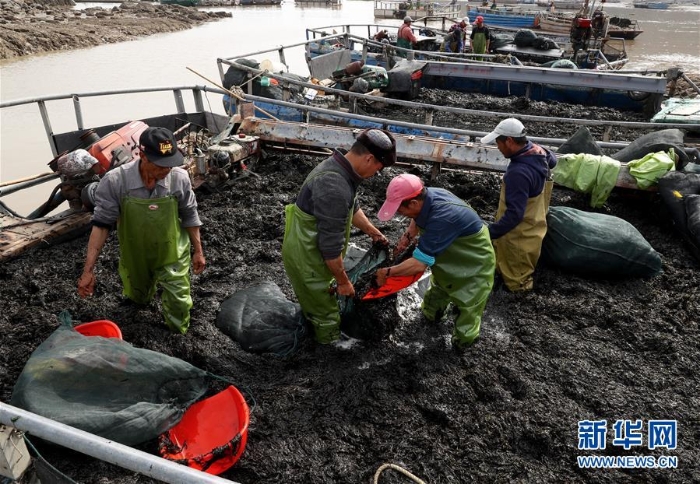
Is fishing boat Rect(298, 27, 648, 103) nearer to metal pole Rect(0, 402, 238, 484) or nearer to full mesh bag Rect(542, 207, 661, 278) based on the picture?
full mesh bag Rect(542, 207, 661, 278)

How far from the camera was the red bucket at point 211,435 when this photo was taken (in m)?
2.51

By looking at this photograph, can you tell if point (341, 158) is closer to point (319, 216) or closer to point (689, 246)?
point (319, 216)

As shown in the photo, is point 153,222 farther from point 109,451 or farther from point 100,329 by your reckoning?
point 109,451

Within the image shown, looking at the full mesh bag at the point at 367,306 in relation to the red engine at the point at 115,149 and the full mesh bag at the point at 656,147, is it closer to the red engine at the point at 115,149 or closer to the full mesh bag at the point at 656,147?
the red engine at the point at 115,149

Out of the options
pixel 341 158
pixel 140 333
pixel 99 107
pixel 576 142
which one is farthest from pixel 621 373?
pixel 99 107

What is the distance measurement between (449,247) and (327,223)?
84 cm

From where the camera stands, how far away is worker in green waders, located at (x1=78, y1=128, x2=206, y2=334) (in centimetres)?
302

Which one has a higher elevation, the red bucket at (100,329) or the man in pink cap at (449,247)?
the man in pink cap at (449,247)

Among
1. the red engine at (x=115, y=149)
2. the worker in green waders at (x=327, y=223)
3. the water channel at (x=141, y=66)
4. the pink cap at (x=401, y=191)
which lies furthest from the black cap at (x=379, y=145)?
the water channel at (x=141, y=66)

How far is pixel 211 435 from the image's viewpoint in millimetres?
2695

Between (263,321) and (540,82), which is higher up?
(540,82)

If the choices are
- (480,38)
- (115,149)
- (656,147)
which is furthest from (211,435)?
(480,38)

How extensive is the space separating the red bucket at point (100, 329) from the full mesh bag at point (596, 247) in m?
3.39

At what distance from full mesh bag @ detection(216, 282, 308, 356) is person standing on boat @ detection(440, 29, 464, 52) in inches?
465
